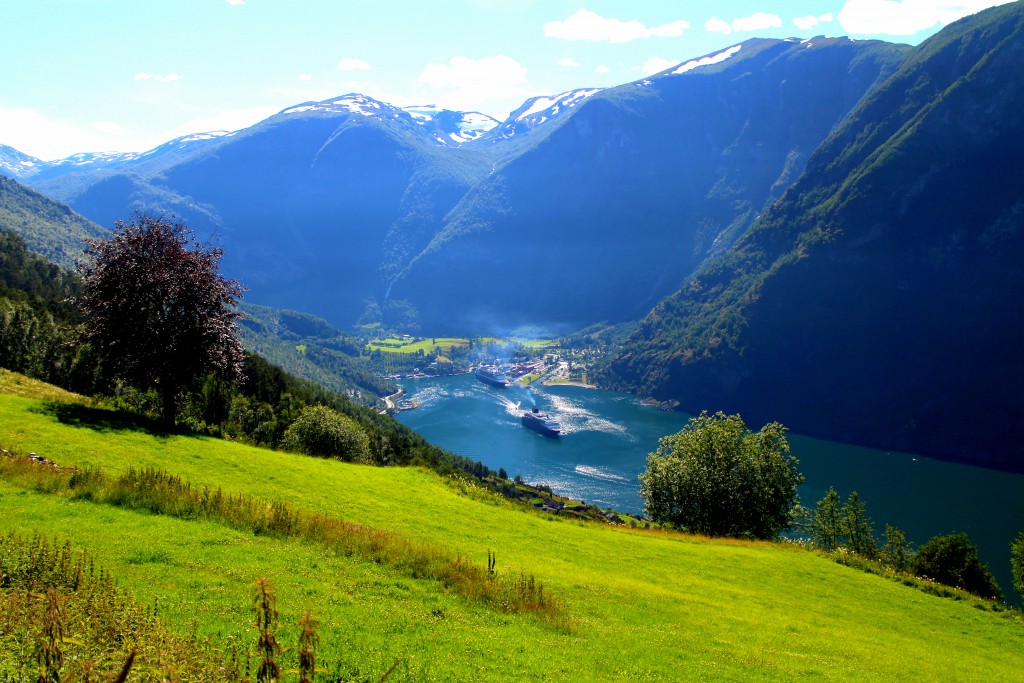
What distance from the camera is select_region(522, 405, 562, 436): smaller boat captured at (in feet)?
598

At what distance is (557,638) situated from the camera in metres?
12.1

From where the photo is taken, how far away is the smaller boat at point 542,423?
182m

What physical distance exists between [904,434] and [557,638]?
8479 inches

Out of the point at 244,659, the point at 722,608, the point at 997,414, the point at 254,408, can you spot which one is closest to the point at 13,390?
the point at 244,659

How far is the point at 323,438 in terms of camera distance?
53.5 metres

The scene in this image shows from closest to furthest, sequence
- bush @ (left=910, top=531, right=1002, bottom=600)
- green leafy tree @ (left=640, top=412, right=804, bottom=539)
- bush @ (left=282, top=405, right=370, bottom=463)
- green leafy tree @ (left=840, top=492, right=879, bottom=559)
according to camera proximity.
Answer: green leafy tree @ (left=640, top=412, right=804, bottom=539), bush @ (left=910, top=531, right=1002, bottom=600), bush @ (left=282, top=405, right=370, bottom=463), green leafy tree @ (left=840, top=492, right=879, bottom=559)

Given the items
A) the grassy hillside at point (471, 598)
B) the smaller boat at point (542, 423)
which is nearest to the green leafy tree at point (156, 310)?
the grassy hillside at point (471, 598)

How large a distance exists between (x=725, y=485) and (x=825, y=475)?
120665 mm

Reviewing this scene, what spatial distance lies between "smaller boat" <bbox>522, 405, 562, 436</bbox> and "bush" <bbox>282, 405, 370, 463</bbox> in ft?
424

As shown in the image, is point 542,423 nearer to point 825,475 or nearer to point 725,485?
point 825,475

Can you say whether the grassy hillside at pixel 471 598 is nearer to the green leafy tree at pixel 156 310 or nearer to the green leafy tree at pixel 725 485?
the green leafy tree at pixel 156 310

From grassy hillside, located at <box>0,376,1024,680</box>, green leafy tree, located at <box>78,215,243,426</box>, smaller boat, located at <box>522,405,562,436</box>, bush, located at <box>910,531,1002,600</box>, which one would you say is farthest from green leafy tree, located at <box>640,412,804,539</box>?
Result: smaller boat, located at <box>522,405,562,436</box>

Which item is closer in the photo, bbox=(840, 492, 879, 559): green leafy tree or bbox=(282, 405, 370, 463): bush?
bbox=(282, 405, 370, 463): bush

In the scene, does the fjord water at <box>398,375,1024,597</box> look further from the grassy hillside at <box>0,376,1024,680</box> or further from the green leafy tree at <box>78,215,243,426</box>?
the green leafy tree at <box>78,215,243,426</box>
